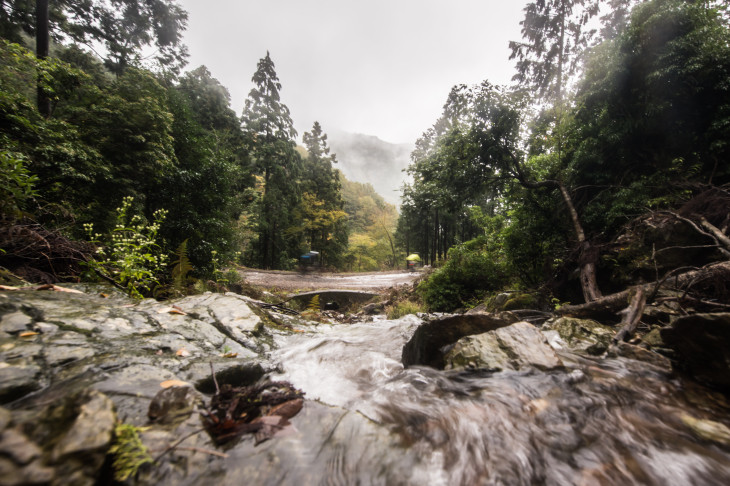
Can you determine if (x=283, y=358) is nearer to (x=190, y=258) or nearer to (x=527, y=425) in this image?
(x=527, y=425)

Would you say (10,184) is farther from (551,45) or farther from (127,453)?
(551,45)

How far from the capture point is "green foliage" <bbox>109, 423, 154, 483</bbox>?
3.58 feet

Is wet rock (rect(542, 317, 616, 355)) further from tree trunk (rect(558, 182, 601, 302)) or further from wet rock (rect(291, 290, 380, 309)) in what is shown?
wet rock (rect(291, 290, 380, 309))

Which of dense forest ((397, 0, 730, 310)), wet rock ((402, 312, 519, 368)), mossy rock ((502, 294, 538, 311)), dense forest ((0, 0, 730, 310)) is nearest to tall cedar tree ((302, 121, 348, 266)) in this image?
dense forest ((0, 0, 730, 310))

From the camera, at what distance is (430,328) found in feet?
11.1

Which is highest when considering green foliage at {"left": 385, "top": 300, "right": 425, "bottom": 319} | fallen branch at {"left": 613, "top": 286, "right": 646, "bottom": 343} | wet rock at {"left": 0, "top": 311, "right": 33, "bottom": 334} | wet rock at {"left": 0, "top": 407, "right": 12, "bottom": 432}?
wet rock at {"left": 0, "top": 311, "right": 33, "bottom": 334}

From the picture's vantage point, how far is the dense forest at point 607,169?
16.7ft

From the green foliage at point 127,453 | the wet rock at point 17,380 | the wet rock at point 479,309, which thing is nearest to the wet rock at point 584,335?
the wet rock at point 479,309

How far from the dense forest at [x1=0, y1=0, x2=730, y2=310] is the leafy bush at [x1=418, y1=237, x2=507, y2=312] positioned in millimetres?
52

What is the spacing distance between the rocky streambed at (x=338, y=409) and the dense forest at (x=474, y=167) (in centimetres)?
212

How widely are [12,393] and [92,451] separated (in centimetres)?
87

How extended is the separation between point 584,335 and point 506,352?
173 cm

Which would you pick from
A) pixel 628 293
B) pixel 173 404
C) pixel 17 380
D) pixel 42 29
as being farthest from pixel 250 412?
pixel 42 29

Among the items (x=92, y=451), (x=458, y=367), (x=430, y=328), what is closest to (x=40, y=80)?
(x=92, y=451)
